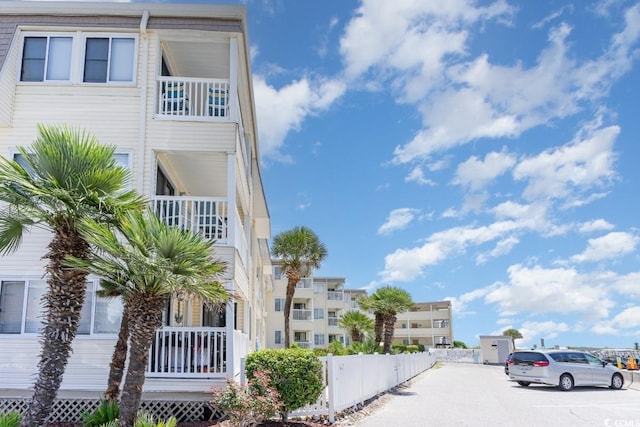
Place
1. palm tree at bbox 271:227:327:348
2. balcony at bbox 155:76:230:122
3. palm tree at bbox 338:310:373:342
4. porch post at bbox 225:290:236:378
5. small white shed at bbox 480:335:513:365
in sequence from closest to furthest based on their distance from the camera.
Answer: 1. porch post at bbox 225:290:236:378
2. balcony at bbox 155:76:230:122
3. palm tree at bbox 271:227:327:348
4. small white shed at bbox 480:335:513:365
5. palm tree at bbox 338:310:373:342

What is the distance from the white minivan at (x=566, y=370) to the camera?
2061cm

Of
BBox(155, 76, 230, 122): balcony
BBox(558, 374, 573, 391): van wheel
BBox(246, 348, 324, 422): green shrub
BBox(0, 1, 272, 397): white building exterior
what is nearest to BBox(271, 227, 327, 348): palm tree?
BBox(558, 374, 573, 391): van wheel

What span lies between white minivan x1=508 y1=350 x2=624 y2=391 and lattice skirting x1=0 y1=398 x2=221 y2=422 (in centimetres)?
1440

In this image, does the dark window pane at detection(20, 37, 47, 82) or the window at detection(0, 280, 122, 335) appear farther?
the dark window pane at detection(20, 37, 47, 82)

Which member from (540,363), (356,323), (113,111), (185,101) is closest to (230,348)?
(185,101)

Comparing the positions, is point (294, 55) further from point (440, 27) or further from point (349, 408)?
point (349, 408)

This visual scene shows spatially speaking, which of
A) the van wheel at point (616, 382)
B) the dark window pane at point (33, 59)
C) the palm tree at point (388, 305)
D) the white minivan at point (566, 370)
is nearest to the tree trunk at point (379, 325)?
the palm tree at point (388, 305)

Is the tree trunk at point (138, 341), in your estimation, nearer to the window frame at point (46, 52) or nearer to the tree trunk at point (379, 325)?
the window frame at point (46, 52)

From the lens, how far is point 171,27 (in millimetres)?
13859

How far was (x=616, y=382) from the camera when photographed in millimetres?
21188

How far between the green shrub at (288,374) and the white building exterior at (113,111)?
134 cm

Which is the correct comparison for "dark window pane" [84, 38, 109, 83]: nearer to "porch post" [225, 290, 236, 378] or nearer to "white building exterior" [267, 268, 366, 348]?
"porch post" [225, 290, 236, 378]

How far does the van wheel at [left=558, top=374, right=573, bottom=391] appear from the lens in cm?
2045

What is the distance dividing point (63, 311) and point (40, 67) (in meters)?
7.83
